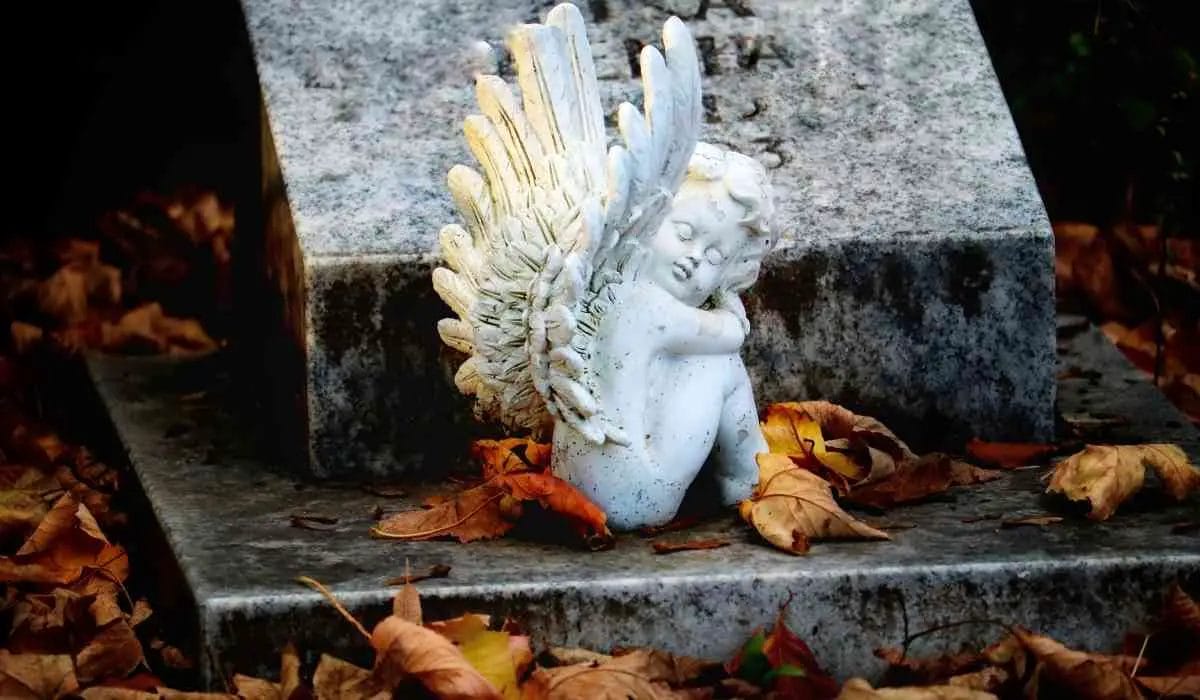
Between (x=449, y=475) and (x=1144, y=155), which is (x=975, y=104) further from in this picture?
(x=1144, y=155)

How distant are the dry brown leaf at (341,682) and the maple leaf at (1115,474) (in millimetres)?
1403

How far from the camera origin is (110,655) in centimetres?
327

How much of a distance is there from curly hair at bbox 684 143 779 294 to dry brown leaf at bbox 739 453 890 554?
409mm

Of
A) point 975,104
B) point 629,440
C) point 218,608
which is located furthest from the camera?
point 975,104

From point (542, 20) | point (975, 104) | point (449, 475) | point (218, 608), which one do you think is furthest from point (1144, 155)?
point (218, 608)

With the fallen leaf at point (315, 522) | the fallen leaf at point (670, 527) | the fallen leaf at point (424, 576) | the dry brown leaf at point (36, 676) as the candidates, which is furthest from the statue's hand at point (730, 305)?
the dry brown leaf at point (36, 676)

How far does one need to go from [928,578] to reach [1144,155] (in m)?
3.34

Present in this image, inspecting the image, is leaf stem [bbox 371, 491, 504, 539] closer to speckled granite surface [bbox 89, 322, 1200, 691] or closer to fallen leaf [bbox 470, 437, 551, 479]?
speckled granite surface [bbox 89, 322, 1200, 691]

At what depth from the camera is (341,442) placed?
12.6 ft

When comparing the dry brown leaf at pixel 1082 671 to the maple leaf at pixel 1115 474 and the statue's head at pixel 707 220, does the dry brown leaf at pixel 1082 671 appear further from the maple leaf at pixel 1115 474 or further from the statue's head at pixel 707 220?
the statue's head at pixel 707 220

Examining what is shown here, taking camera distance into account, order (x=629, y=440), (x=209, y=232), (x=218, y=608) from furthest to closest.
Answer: (x=209, y=232), (x=629, y=440), (x=218, y=608)

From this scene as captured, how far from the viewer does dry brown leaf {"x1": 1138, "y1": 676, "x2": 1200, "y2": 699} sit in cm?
306

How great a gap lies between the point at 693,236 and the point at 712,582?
0.63 m

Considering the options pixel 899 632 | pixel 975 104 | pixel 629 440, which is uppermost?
pixel 975 104
